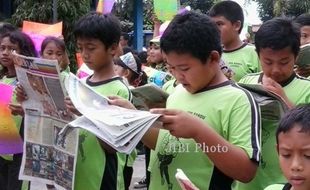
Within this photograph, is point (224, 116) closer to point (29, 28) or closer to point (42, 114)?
point (42, 114)

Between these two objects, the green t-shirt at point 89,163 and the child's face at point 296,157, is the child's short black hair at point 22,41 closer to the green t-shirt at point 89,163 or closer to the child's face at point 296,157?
the green t-shirt at point 89,163

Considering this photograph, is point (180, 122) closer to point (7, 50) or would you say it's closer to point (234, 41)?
point (7, 50)

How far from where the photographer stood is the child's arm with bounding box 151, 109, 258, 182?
5.45ft

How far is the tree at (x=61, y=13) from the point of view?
10344 mm

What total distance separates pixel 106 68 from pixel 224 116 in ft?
2.70

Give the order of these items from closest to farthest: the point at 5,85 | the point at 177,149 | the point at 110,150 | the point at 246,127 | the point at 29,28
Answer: the point at 246,127 → the point at 177,149 → the point at 110,150 → the point at 5,85 → the point at 29,28

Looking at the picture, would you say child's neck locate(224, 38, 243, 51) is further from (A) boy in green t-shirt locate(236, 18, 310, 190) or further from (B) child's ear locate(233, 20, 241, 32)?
(A) boy in green t-shirt locate(236, 18, 310, 190)

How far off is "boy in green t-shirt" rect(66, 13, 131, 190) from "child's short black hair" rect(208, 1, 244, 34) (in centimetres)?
144

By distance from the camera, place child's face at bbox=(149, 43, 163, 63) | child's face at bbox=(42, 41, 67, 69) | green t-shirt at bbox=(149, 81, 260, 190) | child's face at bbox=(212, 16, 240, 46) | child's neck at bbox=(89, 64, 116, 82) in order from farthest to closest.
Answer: child's face at bbox=(149, 43, 163, 63), child's face at bbox=(212, 16, 240, 46), child's face at bbox=(42, 41, 67, 69), child's neck at bbox=(89, 64, 116, 82), green t-shirt at bbox=(149, 81, 260, 190)

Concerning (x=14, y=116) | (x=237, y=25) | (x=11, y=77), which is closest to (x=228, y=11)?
(x=237, y=25)

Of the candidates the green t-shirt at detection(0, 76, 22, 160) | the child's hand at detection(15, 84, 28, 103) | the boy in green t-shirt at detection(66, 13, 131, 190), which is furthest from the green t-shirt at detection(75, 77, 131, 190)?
the green t-shirt at detection(0, 76, 22, 160)

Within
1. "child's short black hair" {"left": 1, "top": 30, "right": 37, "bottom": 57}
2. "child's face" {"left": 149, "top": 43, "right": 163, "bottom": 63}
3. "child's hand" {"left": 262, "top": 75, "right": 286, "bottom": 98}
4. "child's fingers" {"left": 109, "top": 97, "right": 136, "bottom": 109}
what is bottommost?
"child's face" {"left": 149, "top": 43, "right": 163, "bottom": 63}

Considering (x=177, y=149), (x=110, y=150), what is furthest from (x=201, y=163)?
(x=110, y=150)

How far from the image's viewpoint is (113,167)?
2432 millimetres
